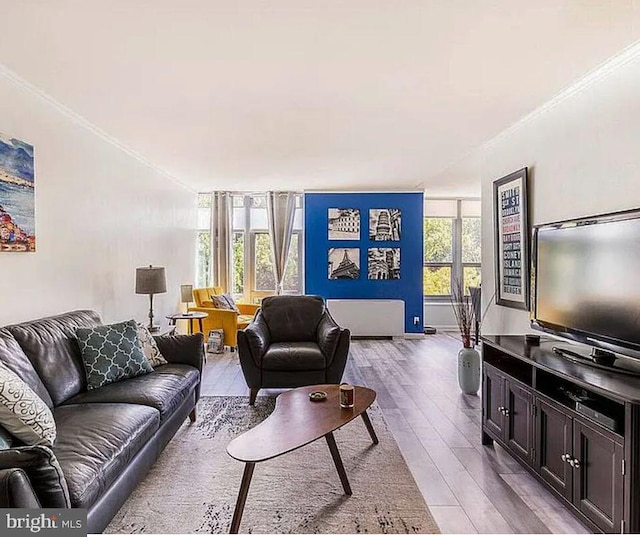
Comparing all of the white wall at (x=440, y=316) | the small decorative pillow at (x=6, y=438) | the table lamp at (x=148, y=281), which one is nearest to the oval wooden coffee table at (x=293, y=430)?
the small decorative pillow at (x=6, y=438)

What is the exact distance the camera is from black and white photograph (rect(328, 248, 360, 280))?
7719 millimetres

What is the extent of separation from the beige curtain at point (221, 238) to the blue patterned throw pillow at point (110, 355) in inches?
181

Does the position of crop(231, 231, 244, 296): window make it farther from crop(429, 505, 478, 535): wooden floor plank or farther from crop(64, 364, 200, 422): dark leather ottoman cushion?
crop(429, 505, 478, 535): wooden floor plank

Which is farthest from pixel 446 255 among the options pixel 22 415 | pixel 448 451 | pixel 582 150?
pixel 22 415

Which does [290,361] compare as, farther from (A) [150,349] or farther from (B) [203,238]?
(B) [203,238]

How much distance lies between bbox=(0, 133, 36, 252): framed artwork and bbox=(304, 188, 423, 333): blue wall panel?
194 inches

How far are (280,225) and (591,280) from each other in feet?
19.1

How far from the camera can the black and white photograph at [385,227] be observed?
771 cm

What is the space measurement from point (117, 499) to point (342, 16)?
8.32ft

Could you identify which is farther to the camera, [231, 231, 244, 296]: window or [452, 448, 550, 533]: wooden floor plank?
[231, 231, 244, 296]: window

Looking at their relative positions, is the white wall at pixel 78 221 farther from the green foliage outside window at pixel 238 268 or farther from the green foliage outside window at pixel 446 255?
the green foliage outside window at pixel 446 255

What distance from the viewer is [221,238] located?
25.9ft

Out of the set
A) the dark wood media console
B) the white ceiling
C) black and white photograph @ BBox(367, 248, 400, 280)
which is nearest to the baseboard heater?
black and white photograph @ BBox(367, 248, 400, 280)

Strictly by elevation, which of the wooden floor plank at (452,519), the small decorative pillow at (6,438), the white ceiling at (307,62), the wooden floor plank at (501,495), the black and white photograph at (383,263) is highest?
the white ceiling at (307,62)
